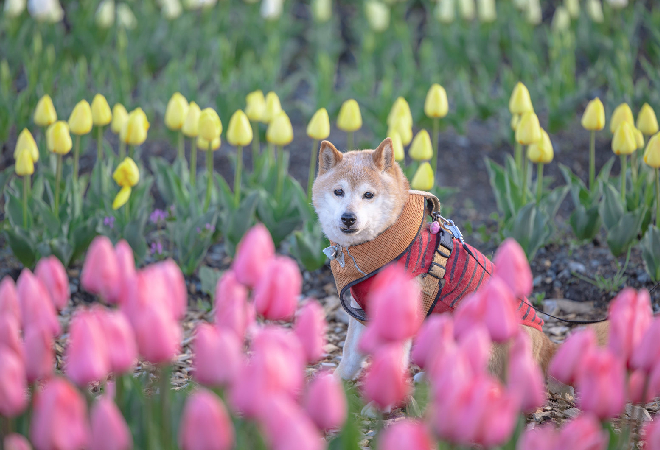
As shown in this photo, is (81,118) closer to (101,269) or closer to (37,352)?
(101,269)

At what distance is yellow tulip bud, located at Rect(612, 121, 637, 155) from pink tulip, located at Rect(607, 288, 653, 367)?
2.49 m

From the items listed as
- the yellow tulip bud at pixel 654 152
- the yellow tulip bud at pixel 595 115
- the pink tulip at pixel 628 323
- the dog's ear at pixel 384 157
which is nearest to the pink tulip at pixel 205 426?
the pink tulip at pixel 628 323

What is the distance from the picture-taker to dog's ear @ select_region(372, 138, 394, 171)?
3045 millimetres

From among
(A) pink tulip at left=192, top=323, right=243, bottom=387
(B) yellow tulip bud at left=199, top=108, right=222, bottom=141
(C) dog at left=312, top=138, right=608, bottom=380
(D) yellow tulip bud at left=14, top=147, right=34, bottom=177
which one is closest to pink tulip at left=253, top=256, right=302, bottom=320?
(A) pink tulip at left=192, top=323, right=243, bottom=387

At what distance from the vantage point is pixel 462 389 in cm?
117

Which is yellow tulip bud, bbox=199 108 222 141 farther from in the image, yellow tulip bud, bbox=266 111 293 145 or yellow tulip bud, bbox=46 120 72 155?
yellow tulip bud, bbox=46 120 72 155

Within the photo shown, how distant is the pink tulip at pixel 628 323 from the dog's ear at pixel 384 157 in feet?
5.59

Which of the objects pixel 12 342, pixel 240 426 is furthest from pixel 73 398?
pixel 240 426

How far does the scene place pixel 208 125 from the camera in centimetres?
376

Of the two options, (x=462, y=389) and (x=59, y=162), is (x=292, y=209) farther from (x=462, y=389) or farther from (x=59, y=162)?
(x=462, y=389)

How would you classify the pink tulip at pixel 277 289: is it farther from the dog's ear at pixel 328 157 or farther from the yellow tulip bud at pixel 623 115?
the yellow tulip bud at pixel 623 115

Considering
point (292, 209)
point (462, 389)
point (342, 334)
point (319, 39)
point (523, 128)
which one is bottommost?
point (342, 334)

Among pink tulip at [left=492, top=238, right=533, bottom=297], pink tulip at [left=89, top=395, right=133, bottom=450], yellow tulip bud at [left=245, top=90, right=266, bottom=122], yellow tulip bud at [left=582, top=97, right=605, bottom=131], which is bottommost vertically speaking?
pink tulip at [left=89, top=395, right=133, bottom=450]

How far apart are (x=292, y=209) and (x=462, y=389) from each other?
125 inches
